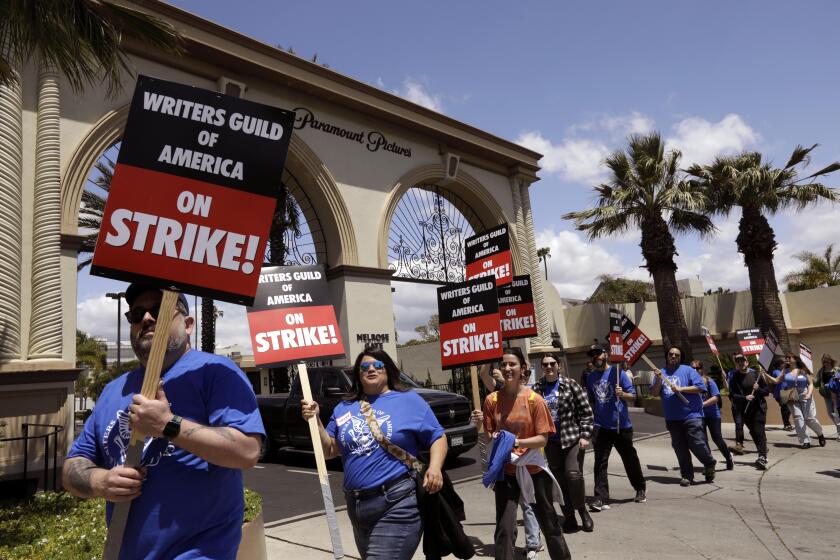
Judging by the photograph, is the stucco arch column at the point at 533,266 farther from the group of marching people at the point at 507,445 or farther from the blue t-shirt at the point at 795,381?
the group of marching people at the point at 507,445

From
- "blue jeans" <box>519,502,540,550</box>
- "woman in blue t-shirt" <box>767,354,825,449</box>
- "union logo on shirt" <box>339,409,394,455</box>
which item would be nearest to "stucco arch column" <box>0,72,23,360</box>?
"union logo on shirt" <box>339,409,394,455</box>

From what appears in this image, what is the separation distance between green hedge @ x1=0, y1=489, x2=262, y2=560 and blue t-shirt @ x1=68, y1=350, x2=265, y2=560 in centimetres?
268

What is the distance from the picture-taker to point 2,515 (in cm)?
625

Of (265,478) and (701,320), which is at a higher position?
(701,320)

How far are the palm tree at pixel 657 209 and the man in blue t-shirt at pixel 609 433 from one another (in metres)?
15.7

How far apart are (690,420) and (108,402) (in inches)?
321

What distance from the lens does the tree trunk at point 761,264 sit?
22.4 metres

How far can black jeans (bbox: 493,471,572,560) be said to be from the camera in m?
4.91

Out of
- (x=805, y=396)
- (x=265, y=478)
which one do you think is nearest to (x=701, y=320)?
(x=805, y=396)

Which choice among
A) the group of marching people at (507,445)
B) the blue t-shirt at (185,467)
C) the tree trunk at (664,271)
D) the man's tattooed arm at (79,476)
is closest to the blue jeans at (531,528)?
the group of marching people at (507,445)

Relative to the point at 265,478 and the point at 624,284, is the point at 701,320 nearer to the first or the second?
the point at 265,478

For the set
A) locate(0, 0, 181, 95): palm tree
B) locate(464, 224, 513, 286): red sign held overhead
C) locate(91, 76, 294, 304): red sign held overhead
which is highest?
locate(0, 0, 181, 95): palm tree

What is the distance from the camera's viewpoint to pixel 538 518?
17.0 feet

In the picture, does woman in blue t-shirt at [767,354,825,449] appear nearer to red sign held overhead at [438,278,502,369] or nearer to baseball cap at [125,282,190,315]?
red sign held overhead at [438,278,502,369]
